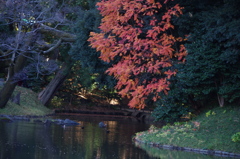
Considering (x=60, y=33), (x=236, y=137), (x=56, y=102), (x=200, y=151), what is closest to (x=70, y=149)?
(x=200, y=151)

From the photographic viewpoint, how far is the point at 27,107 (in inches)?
892

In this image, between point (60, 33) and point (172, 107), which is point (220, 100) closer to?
point (172, 107)

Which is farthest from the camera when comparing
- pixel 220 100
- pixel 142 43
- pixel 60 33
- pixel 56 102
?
pixel 56 102

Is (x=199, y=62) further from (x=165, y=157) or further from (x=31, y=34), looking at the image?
(x=31, y=34)

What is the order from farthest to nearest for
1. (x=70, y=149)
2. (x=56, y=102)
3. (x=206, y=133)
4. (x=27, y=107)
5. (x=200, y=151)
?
(x=56, y=102) < (x=27, y=107) < (x=206, y=133) < (x=200, y=151) < (x=70, y=149)

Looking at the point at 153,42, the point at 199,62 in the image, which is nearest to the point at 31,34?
the point at 153,42

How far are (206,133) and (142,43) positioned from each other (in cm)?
397

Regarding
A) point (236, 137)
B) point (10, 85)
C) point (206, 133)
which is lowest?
point (236, 137)

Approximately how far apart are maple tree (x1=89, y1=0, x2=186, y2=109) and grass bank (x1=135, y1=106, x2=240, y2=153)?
158cm

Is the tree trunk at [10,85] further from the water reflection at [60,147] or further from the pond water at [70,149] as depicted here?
the pond water at [70,149]

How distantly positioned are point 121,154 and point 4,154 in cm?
311

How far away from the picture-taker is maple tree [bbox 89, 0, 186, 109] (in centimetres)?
1345

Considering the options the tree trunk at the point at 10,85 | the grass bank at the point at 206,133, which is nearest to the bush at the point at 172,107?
the grass bank at the point at 206,133

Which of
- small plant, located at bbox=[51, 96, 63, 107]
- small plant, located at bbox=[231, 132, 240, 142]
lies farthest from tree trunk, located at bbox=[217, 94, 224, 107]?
small plant, located at bbox=[51, 96, 63, 107]
